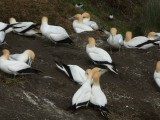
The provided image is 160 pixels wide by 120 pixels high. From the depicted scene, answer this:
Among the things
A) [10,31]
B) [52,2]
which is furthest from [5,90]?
[52,2]

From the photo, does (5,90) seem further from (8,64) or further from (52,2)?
(52,2)

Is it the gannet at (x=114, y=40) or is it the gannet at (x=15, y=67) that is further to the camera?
the gannet at (x=114, y=40)

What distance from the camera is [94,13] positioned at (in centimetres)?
2622

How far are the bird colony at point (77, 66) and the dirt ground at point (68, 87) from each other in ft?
0.52

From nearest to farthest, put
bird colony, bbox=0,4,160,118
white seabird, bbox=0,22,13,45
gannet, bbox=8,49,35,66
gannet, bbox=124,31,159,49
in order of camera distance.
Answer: bird colony, bbox=0,4,160,118
gannet, bbox=8,49,35,66
white seabird, bbox=0,22,13,45
gannet, bbox=124,31,159,49

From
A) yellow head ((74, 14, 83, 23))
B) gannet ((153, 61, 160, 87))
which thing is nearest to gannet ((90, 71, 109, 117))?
gannet ((153, 61, 160, 87))

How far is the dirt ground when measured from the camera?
11.7m

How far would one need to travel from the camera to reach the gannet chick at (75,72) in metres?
13.4

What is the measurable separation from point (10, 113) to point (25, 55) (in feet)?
9.78

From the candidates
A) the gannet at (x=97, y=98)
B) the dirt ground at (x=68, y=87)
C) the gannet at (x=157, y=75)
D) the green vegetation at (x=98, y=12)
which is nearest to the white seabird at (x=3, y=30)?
the dirt ground at (x=68, y=87)

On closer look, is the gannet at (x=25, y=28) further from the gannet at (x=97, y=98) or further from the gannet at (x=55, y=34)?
the gannet at (x=97, y=98)

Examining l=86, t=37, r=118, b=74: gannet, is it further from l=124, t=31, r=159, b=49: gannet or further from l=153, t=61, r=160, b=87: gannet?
l=124, t=31, r=159, b=49: gannet

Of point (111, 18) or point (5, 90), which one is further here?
point (111, 18)

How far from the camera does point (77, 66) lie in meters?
13.9
